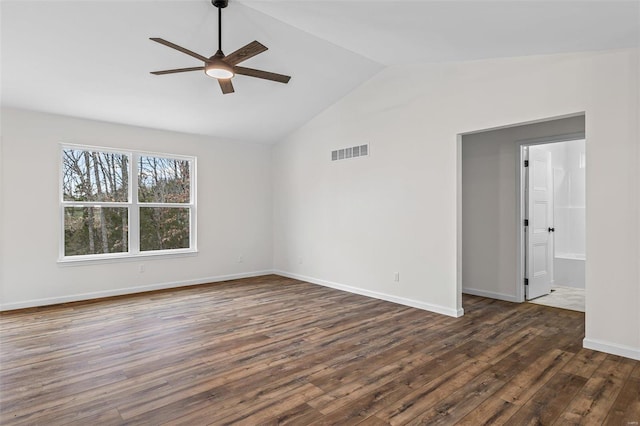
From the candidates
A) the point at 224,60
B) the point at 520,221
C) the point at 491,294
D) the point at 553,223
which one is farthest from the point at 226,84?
the point at 553,223

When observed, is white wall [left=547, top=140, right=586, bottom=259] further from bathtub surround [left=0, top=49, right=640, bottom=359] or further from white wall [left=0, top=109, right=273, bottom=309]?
white wall [left=0, top=109, right=273, bottom=309]

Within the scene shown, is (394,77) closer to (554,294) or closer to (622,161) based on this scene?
(622,161)

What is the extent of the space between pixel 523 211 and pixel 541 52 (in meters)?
2.38

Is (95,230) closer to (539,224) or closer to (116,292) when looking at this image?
(116,292)

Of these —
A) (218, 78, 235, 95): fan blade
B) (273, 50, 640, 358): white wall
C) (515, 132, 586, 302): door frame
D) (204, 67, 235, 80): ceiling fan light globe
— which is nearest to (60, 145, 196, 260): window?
(273, 50, 640, 358): white wall

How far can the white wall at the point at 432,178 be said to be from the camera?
320 cm

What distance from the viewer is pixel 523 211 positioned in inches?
202

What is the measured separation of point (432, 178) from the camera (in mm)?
4602

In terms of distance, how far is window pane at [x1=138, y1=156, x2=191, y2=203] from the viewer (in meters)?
5.97

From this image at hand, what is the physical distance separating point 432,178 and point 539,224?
7.16ft

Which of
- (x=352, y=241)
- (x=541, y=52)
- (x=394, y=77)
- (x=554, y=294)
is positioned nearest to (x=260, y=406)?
(x=352, y=241)

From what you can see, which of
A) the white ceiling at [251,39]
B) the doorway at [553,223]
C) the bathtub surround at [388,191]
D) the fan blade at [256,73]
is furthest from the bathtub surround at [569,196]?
the fan blade at [256,73]

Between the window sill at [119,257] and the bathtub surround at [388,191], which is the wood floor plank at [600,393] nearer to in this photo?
the bathtub surround at [388,191]

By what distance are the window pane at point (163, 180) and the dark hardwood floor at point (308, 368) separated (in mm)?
2073
